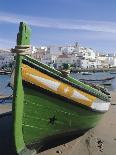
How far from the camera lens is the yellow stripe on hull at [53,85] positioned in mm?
9414

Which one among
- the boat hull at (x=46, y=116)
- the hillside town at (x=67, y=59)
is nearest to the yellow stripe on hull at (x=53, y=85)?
the boat hull at (x=46, y=116)

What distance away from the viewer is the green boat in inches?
359

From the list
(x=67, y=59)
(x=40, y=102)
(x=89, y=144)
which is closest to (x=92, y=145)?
(x=89, y=144)

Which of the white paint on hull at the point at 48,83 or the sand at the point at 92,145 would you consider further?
the sand at the point at 92,145

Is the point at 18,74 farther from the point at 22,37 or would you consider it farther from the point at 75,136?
the point at 75,136

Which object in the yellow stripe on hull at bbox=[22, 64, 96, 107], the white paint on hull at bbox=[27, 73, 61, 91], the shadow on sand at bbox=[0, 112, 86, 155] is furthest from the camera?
the shadow on sand at bbox=[0, 112, 86, 155]

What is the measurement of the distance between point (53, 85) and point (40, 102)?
0.59 m

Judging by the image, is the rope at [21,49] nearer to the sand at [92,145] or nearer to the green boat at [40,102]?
the green boat at [40,102]

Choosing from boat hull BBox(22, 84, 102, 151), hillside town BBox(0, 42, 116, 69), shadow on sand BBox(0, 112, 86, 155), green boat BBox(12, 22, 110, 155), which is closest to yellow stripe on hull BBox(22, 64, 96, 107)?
green boat BBox(12, 22, 110, 155)

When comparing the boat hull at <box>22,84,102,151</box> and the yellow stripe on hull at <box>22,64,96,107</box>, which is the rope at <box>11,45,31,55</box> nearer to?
the yellow stripe on hull at <box>22,64,96,107</box>

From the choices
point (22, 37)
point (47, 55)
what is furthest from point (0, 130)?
point (47, 55)

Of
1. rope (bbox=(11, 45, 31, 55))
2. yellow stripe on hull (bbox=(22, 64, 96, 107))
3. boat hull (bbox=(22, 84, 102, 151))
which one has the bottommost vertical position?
boat hull (bbox=(22, 84, 102, 151))

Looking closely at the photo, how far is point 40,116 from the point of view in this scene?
9.72m

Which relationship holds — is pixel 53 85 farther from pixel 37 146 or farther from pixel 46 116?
pixel 37 146
